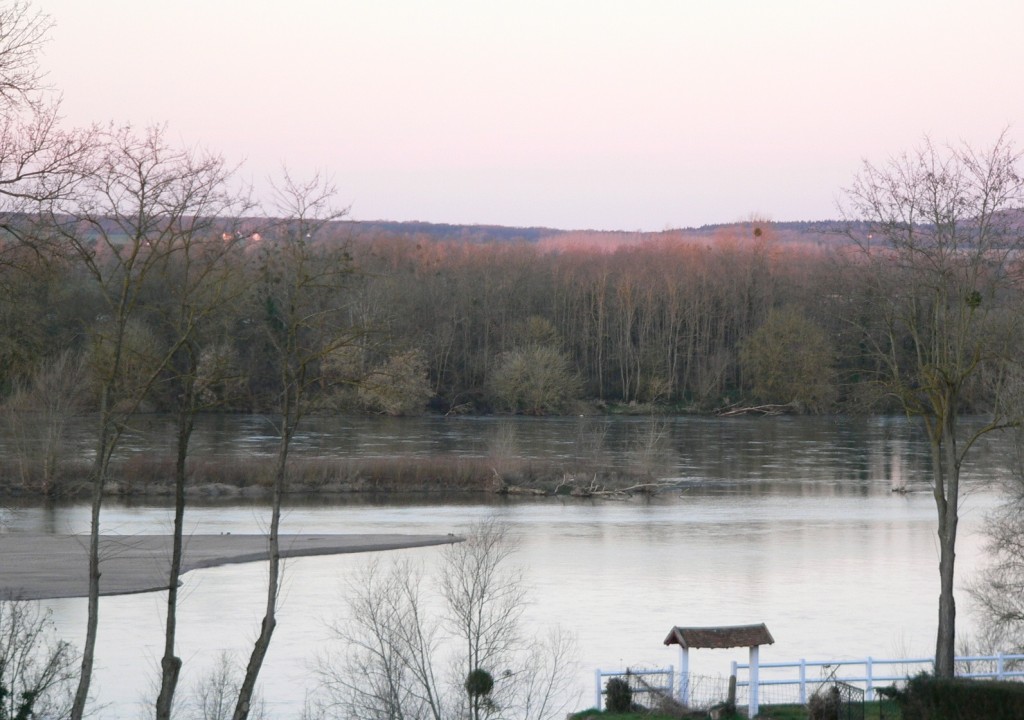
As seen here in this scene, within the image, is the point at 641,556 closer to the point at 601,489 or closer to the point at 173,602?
the point at 601,489

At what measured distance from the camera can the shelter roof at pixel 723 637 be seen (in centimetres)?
1898

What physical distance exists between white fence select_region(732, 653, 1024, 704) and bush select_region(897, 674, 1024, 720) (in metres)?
4.19

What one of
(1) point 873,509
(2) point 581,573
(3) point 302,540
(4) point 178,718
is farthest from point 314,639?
(1) point 873,509

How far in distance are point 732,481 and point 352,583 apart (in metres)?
23.1

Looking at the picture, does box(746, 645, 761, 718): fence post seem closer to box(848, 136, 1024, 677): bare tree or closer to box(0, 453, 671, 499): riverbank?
box(848, 136, 1024, 677): bare tree

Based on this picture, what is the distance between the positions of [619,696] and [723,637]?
203cm

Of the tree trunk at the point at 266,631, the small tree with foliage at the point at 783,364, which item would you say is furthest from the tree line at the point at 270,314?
the small tree with foliage at the point at 783,364

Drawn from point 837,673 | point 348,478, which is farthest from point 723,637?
point 348,478

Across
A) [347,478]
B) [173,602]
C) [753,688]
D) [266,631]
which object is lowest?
[347,478]

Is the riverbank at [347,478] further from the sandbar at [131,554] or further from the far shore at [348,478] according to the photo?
the sandbar at [131,554]

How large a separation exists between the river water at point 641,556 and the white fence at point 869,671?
3.34 feet

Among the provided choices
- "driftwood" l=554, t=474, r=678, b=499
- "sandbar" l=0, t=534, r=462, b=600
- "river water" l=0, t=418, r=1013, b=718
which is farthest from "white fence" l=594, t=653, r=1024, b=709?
"driftwood" l=554, t=474, r=678, b=499

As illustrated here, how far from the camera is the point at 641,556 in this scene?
3275 cm

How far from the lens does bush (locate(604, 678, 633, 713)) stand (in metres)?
18.2
